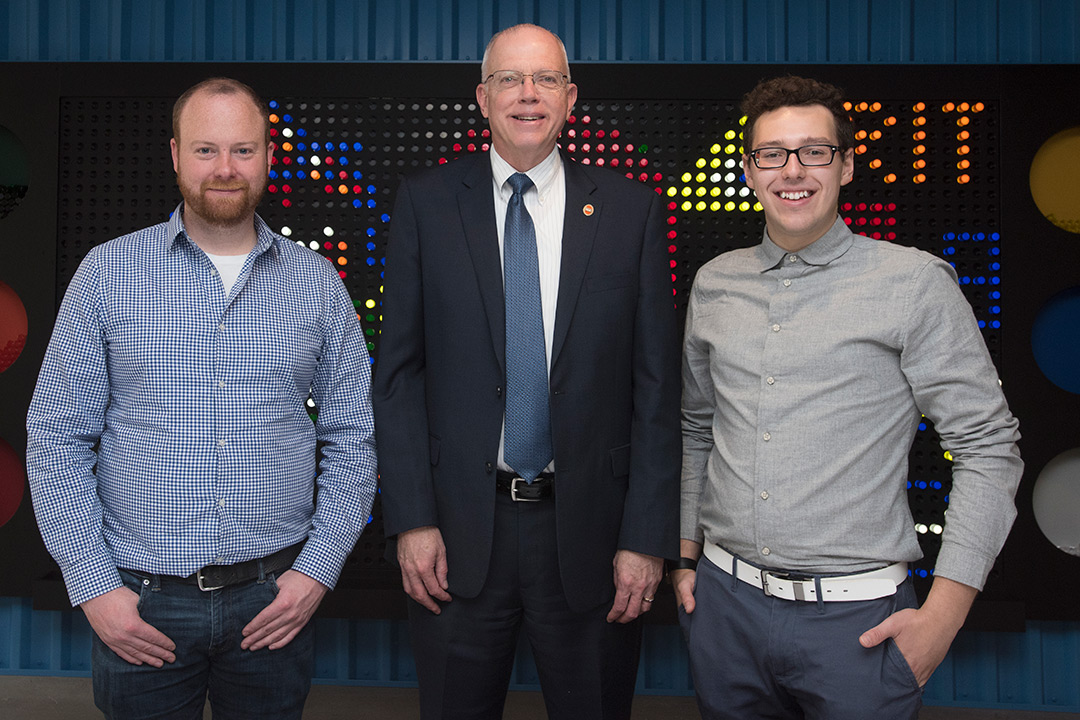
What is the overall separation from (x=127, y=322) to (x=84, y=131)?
1773mm

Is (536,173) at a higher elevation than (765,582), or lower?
higher

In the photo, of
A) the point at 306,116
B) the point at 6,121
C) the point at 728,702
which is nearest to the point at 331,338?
the point at 728,702

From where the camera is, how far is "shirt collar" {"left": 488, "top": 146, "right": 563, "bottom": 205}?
1.88 m

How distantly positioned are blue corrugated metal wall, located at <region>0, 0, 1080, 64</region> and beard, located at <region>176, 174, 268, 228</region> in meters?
1.62

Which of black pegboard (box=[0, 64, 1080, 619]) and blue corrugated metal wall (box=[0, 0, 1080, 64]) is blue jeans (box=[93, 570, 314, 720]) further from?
blue corrugated metal wall (box=[0, 0, 1080, 64])

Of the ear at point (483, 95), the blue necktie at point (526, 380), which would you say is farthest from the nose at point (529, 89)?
the blue necktie at point (526, 380)

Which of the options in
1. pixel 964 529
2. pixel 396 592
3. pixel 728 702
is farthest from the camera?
pixel 396 592

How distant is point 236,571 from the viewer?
5.61 ft

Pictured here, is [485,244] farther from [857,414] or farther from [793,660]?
[793,660]

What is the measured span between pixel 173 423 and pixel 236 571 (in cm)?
36

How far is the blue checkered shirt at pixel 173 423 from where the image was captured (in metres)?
1.67

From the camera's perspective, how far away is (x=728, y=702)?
163 cm

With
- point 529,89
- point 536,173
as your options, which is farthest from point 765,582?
point 529,89

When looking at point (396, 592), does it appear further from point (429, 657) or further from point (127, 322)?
point (127, 322)
